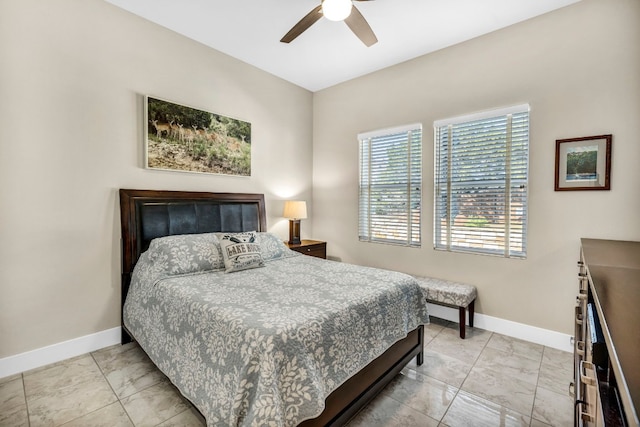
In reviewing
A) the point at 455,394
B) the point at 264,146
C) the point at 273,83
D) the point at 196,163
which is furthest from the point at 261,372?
the point at 273,83

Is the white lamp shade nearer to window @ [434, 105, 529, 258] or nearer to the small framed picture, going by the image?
window @ [434, 105, 529, 258]

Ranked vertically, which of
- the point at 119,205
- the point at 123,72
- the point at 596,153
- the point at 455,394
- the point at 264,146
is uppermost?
the point at 123,72

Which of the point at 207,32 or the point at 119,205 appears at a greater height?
the point at 207,32

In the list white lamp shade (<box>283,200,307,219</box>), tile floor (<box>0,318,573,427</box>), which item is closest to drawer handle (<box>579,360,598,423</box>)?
tile floor (<box>0,318,573,427</box>)

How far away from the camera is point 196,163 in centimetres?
316

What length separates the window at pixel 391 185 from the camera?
137 inches

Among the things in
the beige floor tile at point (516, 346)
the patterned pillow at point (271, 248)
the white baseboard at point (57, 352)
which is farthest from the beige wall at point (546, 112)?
the white baseboard at point (57, 352)

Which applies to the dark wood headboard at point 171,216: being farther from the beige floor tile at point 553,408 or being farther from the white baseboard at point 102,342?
the beige floor tile at point 553,408

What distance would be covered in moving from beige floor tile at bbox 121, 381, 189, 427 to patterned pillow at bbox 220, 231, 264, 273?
912 millimetres

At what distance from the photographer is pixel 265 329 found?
1378 mm

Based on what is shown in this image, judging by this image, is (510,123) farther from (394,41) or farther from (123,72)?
(123,72)

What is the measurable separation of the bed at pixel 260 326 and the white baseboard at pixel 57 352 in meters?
0.14

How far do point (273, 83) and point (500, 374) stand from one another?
154 inches

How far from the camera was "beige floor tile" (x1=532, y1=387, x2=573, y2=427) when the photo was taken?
5.75 feet
